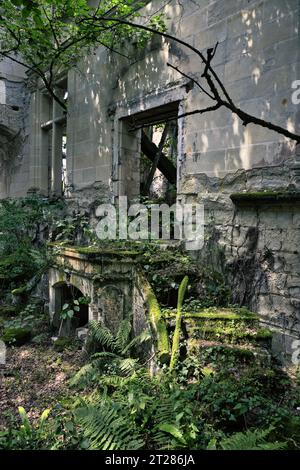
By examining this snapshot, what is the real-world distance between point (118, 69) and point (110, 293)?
4.48 m

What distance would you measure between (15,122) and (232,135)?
819 cm

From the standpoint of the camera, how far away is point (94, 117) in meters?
7.17

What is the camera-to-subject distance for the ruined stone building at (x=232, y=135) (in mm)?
3838

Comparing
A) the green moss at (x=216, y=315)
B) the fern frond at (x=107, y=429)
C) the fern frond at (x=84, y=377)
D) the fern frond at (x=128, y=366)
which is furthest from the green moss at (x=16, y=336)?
the fern frond at (x=107, y=429)

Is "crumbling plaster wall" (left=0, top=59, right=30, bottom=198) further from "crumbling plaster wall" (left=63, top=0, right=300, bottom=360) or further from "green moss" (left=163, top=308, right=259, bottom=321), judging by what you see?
"green moss" (left=163, top=308, right=259, bottom=321)

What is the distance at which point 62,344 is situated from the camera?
481cm

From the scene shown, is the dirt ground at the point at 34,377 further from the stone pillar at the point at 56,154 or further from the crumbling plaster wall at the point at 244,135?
the stone pillar at the point at 56,154

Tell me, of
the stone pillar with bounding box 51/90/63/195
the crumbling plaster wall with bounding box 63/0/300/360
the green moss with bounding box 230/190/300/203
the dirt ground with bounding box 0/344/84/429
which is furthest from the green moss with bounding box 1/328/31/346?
the stone pillar with bounding box 51/90/63/195

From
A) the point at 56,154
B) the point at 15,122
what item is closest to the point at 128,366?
the point at 56,154

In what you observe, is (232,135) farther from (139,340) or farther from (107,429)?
(107,429)

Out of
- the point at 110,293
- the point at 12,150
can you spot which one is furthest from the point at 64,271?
the point at 12,150

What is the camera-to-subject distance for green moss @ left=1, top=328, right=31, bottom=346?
196 inches

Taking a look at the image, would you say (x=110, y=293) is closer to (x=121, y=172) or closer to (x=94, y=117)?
(x=121, y=172)

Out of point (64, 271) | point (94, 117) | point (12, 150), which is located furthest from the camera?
point (12, 150)
